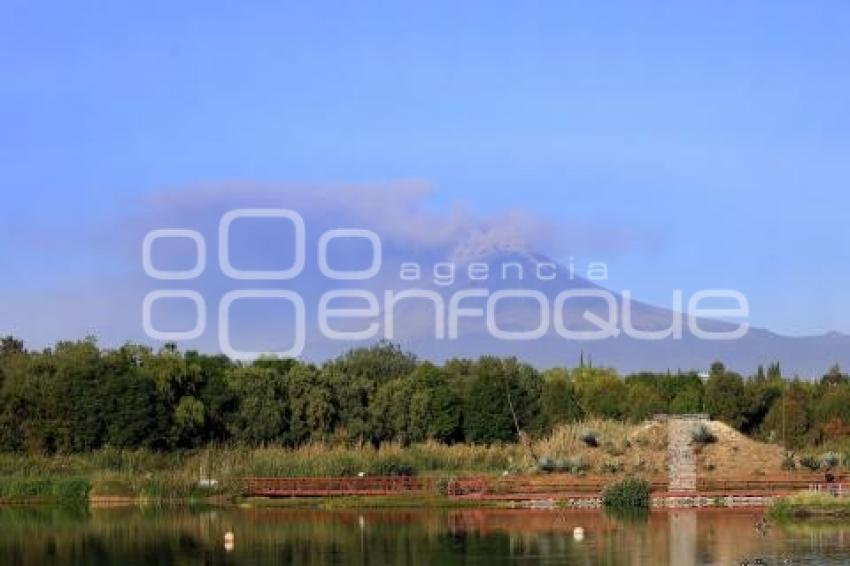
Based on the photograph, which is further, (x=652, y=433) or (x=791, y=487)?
(x=652, y=433)

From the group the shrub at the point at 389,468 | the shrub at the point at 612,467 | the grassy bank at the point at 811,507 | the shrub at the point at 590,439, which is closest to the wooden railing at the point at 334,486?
the shrub at the point at 389,468

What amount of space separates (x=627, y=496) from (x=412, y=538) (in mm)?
9597

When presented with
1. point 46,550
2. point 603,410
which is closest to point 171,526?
point 46,550

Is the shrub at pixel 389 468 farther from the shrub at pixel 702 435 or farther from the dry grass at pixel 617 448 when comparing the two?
the shrub at pixel 702 435

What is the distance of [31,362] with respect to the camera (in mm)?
62156

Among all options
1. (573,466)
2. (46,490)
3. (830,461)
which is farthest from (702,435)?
(46,490)

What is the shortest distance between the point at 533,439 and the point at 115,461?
16587 mm

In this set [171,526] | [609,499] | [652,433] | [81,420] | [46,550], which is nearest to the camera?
[46,550]

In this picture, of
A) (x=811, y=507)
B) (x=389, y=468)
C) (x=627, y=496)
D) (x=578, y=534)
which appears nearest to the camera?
(x=578, y=534)

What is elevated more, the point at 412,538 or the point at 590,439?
the point at 590,439

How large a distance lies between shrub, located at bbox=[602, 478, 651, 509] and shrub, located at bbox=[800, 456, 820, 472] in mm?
8252

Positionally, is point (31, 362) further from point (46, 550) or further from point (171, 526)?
point (46, 550)

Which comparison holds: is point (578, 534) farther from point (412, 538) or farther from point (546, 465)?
point (546, 465)

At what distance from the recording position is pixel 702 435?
172ft
